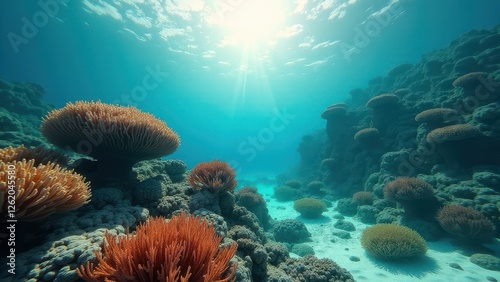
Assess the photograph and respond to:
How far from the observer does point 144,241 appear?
1.53 meters

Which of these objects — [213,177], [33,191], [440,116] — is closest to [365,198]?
[440,116]

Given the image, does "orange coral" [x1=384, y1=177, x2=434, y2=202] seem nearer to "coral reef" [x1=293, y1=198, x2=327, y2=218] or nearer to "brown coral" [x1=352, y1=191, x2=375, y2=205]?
"brown coral" [x1=352, y1=191, x2=375, y2=205]

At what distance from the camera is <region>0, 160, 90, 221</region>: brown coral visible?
1730mm

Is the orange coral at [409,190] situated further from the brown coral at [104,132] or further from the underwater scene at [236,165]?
the brown coral at [104,132]

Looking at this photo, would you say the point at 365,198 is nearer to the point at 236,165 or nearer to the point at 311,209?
the point at 311,209

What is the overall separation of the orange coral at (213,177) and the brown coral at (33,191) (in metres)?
2.36

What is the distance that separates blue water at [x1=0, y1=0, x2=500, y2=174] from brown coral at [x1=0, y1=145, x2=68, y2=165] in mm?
22711

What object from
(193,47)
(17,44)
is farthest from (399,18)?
(17,44)

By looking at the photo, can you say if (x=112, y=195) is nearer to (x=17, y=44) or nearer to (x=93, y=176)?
(x=93, y=176)

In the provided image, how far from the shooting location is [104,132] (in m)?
3.21

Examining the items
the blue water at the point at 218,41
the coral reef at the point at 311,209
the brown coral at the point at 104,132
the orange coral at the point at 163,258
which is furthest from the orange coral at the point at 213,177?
the blue water at the point at 218,41

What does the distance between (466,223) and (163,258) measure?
9442 mm

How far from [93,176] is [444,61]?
79.7 ft

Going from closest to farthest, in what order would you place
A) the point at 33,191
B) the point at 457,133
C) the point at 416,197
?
1. the point at 33,191
2. the point at 416,197
3. the point at 457,133
